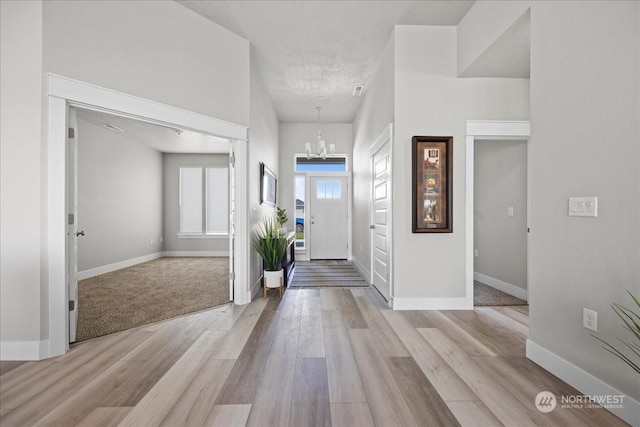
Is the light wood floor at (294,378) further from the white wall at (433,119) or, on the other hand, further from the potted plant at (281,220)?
the potted plant at (281,220)

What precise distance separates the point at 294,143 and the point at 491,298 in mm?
4912

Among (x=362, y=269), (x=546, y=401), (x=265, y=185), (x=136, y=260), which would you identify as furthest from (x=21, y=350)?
(x=136, y=260)

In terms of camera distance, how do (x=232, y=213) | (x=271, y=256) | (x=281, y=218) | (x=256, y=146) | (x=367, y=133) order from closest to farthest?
(x=232, y=213) < (x=271, y=256) < (x=256, y=146) < (x=367, y=133) < (x=281, y=218)

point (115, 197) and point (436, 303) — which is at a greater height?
point (115, 197)

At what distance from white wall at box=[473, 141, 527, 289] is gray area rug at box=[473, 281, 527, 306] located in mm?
204

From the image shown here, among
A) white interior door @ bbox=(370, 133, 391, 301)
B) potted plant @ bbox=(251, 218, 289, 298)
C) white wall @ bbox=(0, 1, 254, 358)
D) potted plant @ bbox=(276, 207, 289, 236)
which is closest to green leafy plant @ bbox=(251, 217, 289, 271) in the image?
potted plant @ bbox=(251, 218, 289, 298)

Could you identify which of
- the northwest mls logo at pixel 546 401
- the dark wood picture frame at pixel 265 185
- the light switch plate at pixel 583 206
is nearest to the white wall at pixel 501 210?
the light switch plate at pixel 583 206

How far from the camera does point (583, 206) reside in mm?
1802

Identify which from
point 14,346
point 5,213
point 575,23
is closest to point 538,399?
point 575,23

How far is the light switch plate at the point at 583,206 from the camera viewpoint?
5.69 ft

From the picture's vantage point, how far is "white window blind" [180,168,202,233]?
7.63 meters

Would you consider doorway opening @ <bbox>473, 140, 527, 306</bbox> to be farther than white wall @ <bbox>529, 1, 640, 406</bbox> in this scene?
Yes

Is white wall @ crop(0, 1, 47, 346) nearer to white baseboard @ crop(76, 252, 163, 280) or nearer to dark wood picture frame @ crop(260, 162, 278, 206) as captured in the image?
dark wood picture frame @ crop(260, 162, 278, 206)

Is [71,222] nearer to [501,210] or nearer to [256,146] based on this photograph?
[256,146]
